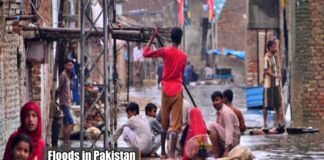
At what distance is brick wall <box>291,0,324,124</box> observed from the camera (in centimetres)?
2250

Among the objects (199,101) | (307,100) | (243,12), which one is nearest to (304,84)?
(307,100)

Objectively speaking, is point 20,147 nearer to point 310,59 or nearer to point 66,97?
point 66,97

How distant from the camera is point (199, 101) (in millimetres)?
35375

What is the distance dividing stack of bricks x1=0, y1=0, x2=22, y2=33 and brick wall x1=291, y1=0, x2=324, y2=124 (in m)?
7.75

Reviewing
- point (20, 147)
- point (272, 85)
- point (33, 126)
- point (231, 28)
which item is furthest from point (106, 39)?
point (231, 28)

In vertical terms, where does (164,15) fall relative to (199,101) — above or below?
above

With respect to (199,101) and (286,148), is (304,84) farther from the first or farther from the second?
(199,101)

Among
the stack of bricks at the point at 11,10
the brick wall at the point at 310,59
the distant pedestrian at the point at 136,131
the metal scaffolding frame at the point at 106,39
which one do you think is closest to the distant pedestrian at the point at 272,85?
the brick wall at the point at 310,59

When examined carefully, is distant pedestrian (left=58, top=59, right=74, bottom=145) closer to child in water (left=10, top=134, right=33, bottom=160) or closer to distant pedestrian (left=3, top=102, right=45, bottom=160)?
distant pedestrian (left=3, top=102, right=45, bottom=160)

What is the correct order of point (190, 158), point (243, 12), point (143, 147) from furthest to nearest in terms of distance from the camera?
point (243, 12) → point (143, 147) → point (190, 158)

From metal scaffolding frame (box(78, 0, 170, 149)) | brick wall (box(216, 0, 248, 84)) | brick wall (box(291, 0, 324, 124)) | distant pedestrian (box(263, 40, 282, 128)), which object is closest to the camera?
metal scaffolding frame (box(78, 0, 170, 149))

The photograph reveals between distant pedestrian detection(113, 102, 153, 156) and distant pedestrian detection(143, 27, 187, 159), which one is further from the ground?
distant pedestrian detection(143, 27, 187, 159)

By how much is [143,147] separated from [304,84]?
7176 millimetres

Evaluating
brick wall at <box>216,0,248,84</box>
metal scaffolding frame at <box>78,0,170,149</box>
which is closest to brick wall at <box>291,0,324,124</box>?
metal scaffolding frame at <box>78,0,170,149</box>
